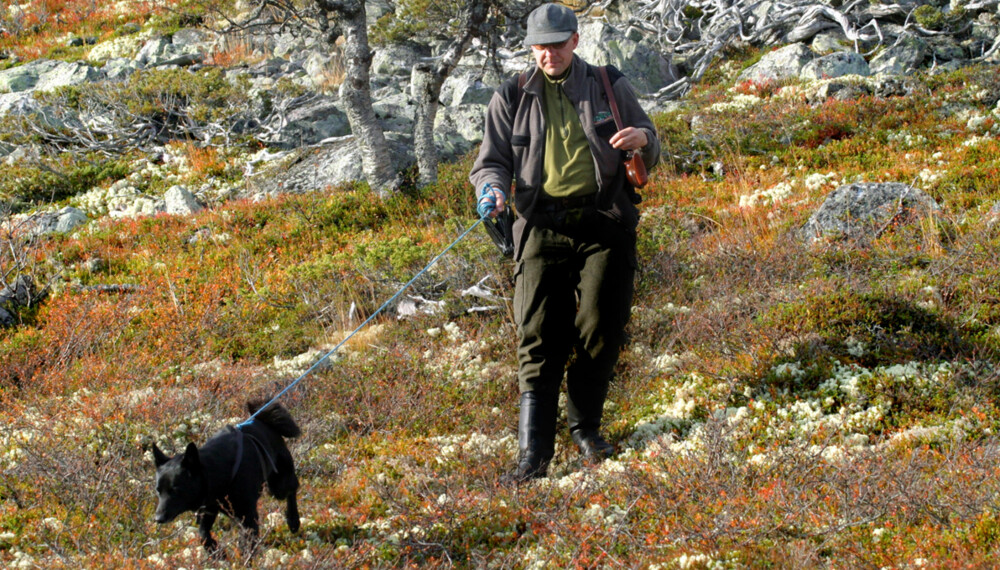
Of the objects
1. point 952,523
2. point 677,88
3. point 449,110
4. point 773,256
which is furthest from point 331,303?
point 677,88

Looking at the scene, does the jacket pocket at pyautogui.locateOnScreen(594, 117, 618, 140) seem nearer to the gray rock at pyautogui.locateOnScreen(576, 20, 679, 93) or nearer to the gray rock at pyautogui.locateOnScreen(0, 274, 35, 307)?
the gray rock at pyautogui.locateOnScreen(0, 274, 35, 307)

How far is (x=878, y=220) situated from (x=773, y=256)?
115 centimetres

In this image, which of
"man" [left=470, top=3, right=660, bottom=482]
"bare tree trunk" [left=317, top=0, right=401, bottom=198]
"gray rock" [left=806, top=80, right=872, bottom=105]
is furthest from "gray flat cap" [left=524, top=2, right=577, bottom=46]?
"gray rock" [left=806, top=80, right=872, bottom=105]

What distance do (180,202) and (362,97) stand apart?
3.48m

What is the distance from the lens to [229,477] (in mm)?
3533

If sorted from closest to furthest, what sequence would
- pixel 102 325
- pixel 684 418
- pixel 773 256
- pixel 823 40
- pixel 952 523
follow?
pixel 952 523 < pixel 684 418 < pixel 773 256 < pixel 102 325 < pixel 823 40

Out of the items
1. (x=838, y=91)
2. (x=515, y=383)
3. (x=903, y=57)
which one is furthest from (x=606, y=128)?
(x=903, y=57)

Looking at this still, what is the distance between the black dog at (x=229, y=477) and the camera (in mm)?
3361

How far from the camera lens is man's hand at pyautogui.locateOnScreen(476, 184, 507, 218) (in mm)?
4309

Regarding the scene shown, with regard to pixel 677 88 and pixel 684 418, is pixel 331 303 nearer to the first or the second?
pixel 684 418

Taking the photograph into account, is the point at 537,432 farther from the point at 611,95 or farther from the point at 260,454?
the point at 611,95

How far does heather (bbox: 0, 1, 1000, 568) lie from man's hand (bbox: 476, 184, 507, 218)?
1.46 meters

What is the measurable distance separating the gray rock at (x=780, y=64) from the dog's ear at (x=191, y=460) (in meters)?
12.7

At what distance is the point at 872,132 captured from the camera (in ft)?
33.1
